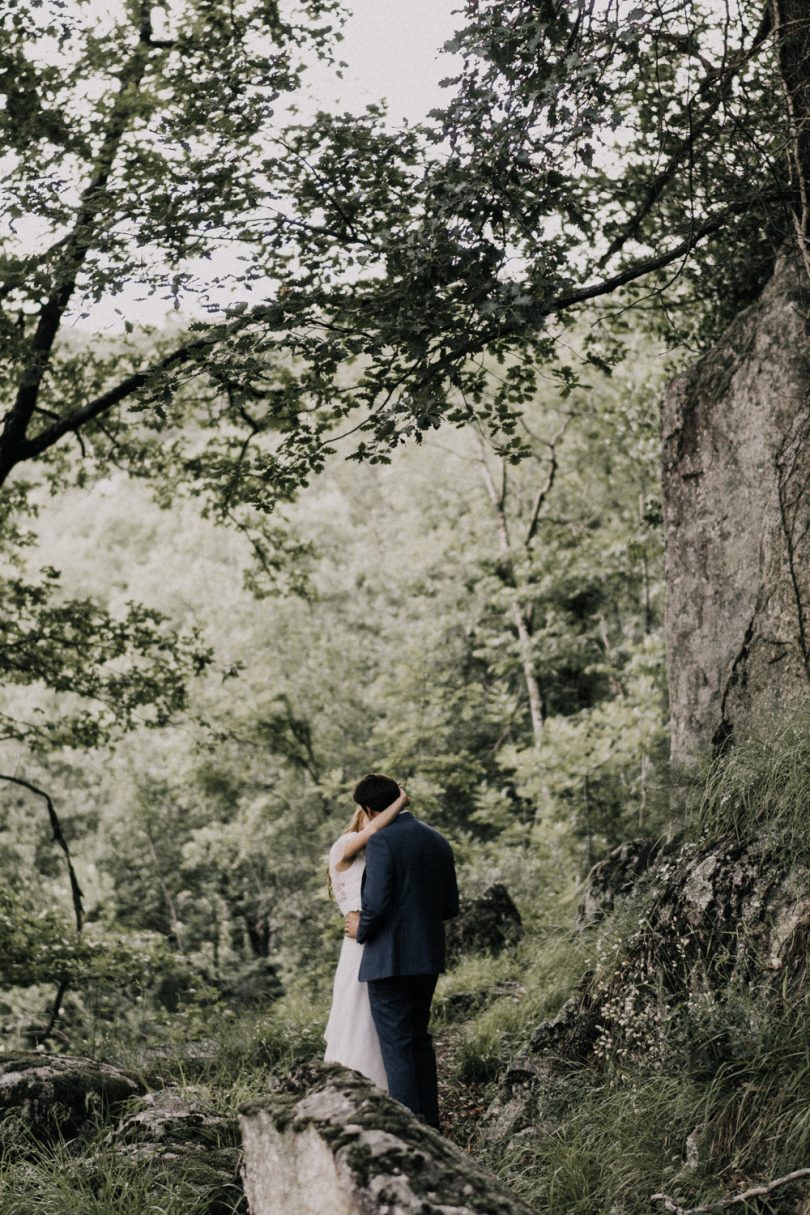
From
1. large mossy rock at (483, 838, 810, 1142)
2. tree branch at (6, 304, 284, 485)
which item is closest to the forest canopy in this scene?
tree branch at (6, 304, 284, 485)

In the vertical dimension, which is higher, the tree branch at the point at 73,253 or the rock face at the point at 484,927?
the tree branch at the point at 73,253

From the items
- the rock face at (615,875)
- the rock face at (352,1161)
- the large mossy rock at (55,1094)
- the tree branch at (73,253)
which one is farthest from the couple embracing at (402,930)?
the tree branch at (73,253)

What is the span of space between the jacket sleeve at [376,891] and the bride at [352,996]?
0.31 meters

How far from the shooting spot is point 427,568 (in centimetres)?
2778

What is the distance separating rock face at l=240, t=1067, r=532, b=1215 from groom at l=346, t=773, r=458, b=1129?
1.93 metres

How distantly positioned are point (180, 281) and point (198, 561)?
2919cm

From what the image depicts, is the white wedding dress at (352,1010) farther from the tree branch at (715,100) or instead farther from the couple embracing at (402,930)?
the tree branch at (715,100)

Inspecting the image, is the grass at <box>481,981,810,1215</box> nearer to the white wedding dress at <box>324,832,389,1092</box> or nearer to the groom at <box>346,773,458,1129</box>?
the groom at <box>346,773,458,1129</box>

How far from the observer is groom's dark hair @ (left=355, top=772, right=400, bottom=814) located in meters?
5.54

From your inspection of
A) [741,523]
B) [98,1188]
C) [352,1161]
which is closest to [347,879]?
[98,1188]

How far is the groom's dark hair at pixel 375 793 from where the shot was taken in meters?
5.54

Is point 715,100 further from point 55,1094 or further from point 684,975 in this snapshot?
point 55,1094

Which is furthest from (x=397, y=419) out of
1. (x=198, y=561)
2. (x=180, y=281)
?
(x=198, y=561)

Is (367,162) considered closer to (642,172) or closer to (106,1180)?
(642,172)
